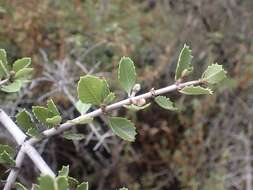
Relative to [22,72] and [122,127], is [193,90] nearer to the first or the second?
[122,127]

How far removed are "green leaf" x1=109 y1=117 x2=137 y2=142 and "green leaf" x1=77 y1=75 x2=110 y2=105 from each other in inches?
1.2

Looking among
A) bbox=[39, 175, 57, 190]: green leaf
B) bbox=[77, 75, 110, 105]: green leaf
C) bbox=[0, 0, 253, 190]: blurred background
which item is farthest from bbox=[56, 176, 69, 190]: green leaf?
bbox=[0, 0, 253, 190]: blurred background

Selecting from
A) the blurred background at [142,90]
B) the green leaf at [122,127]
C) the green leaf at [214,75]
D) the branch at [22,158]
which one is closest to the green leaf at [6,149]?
the branch at [22,158]

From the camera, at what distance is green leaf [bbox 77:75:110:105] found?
50cm

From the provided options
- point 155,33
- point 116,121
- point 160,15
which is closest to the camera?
point 116,121

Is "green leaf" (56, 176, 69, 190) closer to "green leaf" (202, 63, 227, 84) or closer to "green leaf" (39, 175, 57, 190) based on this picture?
"green leaf" (39, 175, 57, 190)

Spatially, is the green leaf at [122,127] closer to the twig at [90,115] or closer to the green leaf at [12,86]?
the twig at [90,115]

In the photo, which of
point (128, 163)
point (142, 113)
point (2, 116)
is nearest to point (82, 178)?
point (128, 163)

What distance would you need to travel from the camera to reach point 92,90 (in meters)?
0.51

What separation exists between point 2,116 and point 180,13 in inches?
80.1

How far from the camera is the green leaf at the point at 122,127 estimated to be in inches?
20.7

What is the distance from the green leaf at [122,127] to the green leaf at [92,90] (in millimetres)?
29

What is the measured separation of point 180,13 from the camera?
251 cm

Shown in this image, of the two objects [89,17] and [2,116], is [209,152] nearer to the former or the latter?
[89,17]
